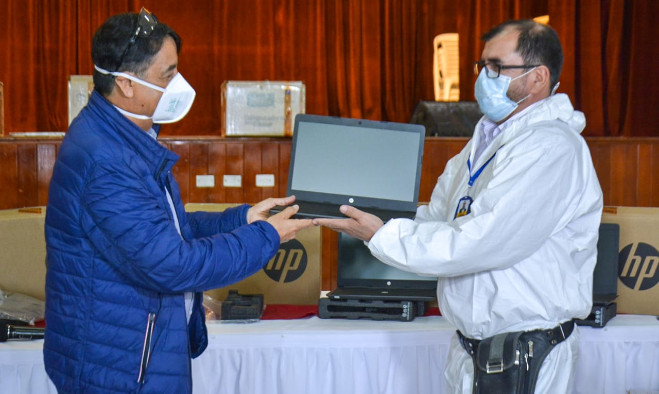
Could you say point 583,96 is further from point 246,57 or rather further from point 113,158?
point 113,158

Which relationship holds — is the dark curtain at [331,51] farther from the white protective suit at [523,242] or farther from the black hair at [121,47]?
the black hair at [121,47]

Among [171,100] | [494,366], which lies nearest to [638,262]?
[494,366]

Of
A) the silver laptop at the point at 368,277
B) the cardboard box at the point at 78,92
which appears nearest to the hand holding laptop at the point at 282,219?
the silver laptop at the point at 368,277

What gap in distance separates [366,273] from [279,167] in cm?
189

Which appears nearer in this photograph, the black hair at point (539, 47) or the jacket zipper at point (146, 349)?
the jacket zipper at point (146, 349)

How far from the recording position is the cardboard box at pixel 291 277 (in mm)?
2938

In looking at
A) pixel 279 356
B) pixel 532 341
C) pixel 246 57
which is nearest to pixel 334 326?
pixel 279 356

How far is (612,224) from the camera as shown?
110 inches

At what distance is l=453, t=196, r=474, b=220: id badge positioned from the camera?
1982 mm

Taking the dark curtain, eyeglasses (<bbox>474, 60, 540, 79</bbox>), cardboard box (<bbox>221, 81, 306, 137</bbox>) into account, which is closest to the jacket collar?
eyeglasses (<bbox>474, 60, 540, 79</bbox>)

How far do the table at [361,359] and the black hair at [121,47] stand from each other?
3.68 feet

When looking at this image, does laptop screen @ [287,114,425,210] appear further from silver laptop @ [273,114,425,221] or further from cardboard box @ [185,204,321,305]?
cardboard box @ [185,204,321,305]

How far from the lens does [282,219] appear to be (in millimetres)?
1901

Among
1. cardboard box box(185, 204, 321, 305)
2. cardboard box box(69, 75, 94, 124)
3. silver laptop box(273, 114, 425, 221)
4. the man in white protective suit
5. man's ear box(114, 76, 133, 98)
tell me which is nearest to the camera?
man's ear box(114, 76, 133, 98)
